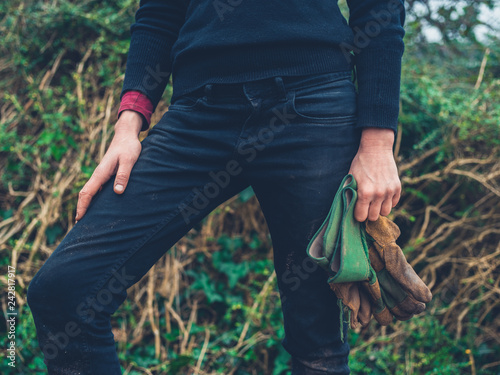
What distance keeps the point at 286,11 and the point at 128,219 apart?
28.2 inches

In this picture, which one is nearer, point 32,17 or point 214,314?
point 214,314

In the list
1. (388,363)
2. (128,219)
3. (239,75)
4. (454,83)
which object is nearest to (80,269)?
(128,219)

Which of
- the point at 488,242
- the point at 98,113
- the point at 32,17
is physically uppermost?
the point at 32,17

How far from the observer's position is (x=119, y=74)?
8.87ft

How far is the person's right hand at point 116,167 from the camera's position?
3.59 feet

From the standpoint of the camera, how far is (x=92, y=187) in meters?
1.12

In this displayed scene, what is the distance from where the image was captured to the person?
1.06 meters

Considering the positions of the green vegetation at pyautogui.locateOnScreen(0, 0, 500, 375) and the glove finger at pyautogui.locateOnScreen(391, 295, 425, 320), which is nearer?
the glove finger at pyautogui.locateOnScreen(391, 295, 425, 320)

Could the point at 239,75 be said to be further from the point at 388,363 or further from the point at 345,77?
the point at 388,363

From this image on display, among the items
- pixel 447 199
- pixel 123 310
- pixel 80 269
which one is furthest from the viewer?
pixel 447 199

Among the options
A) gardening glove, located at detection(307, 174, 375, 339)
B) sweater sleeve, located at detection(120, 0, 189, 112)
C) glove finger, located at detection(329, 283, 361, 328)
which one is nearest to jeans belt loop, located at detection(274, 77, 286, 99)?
gardening glove, located at detection(307, 174, 375, 339)

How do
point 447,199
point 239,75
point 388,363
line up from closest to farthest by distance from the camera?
1. point 239,75
2. point 388,363
3. point 447,199

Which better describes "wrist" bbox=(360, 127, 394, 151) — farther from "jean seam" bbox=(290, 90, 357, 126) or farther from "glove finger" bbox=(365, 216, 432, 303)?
"glove finger" bbox=(365, 216, 432, 303)

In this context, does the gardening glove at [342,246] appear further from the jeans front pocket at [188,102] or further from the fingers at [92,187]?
the fingers at [92,187]
